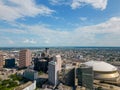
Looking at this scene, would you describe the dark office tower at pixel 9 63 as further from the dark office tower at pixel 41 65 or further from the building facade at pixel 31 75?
the building facade at pixel 31 75

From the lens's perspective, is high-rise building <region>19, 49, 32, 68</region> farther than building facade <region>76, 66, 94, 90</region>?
Yes

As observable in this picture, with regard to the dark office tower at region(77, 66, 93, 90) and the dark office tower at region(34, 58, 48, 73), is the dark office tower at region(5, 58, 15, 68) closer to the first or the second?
the dark office tower at region(34, 58, 48, 73)

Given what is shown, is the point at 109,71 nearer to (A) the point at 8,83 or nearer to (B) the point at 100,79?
(B) the point at 100,79

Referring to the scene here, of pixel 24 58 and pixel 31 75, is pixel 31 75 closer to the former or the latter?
pixel 31 75

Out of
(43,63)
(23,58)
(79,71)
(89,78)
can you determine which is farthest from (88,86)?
(23,58)

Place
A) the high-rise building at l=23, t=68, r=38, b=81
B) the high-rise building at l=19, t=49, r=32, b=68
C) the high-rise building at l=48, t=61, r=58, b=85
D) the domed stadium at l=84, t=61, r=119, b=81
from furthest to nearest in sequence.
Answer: the high-rise building at l=19, t=49, r=32, b=68 → the high-rise building at l=23, t=68, r=38, b=81 → the domed stadium at l=84, t=61, r=119, b=81 → the high-rise building at l=48, t=61, r=58, b=85

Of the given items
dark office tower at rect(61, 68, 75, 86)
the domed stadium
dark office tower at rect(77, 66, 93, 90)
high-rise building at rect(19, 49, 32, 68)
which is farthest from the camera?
high-rise building at rect(19, 49, 32, 68)

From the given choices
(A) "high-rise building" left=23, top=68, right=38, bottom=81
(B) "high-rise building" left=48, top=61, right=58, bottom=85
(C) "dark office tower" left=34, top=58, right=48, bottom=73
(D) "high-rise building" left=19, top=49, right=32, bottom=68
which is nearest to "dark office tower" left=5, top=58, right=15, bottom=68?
(D) "high-rise building" left=19, top=49, right=32, bottom=68

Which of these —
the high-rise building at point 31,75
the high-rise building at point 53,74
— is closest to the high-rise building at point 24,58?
the high-rise building at point 31,75
